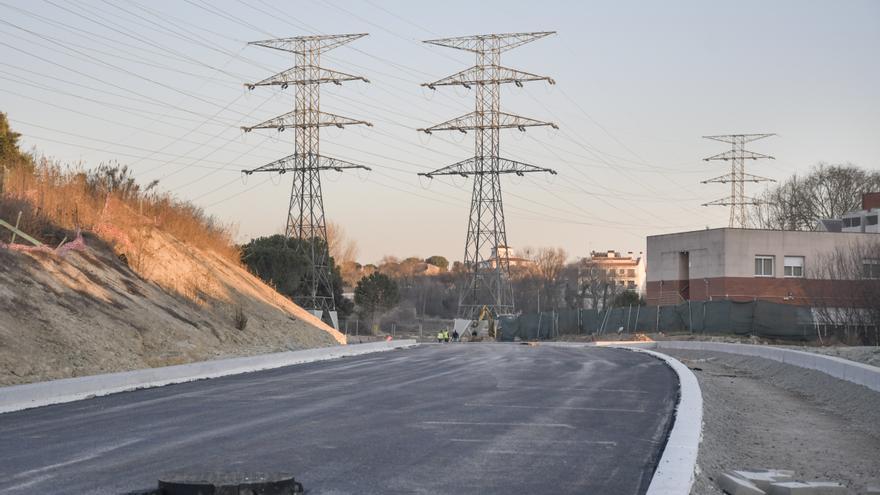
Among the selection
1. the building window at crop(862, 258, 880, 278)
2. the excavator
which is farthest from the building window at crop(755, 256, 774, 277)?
the excavator

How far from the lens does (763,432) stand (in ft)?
42.6

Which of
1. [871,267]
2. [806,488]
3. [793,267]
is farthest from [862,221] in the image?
[806,488]

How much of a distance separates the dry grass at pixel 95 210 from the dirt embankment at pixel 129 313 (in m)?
0.54

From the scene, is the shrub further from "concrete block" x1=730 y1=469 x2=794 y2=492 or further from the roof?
the roof

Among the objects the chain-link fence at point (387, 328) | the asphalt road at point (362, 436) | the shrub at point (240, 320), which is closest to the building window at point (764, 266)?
the chain-link fence at point (387, 328)

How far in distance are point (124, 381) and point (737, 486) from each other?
12.6 meters

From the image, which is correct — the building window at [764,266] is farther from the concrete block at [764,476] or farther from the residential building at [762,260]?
the concrete block at [764,476]

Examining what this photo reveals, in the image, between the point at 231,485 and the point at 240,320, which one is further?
the point at 240,320

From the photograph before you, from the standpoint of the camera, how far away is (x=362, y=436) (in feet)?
35.7

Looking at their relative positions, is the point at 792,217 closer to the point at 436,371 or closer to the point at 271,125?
the point at 271,125

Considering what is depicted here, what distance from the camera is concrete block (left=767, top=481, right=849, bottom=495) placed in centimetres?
776

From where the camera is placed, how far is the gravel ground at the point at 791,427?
32.3 ft

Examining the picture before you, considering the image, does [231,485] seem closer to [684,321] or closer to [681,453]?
[681,453]

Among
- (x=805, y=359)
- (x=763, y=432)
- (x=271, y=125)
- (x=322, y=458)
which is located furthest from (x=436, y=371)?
(x=271, y=125)
